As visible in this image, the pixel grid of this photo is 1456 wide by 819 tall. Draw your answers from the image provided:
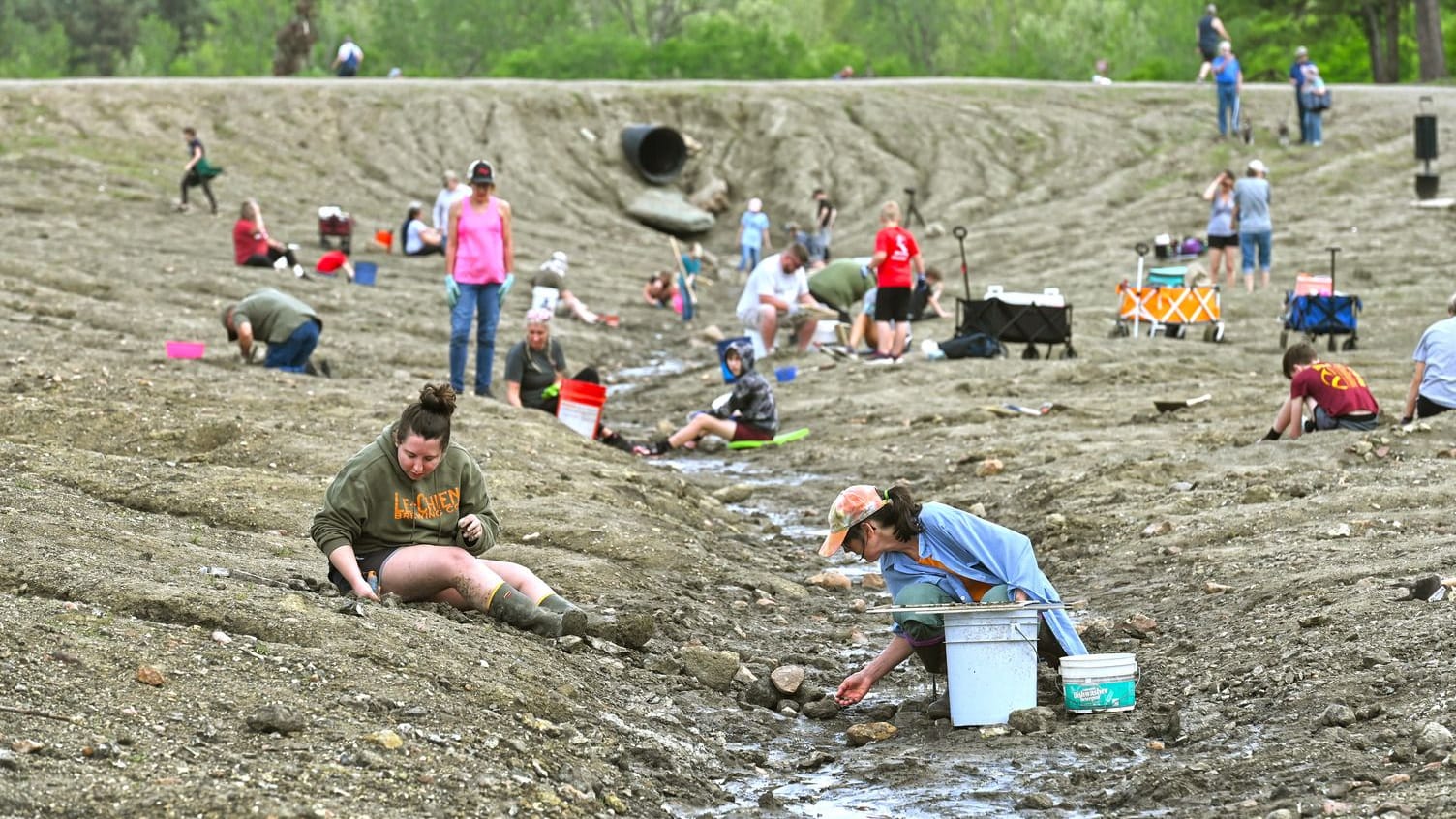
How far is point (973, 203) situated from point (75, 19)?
4564 centimetres

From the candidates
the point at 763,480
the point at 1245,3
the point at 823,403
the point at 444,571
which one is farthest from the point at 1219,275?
the point at 1245,3

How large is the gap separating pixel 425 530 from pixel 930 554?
2.10m

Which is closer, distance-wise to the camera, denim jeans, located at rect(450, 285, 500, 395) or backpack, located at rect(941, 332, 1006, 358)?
denim jeans, located at rect(450, 285, 500, 395)

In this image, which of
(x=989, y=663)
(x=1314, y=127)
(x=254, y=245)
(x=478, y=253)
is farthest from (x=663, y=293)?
(x=989, y=663)

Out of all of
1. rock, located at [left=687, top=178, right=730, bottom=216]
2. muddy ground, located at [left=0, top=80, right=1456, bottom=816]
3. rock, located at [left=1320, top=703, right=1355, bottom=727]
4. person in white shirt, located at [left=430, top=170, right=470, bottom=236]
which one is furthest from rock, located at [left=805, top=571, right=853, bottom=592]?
rock, located at [left=687, top=178, right=730, bottom=216]

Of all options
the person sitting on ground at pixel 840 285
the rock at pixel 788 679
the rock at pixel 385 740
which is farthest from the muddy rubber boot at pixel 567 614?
the person sitting on ground at pixel 840 285

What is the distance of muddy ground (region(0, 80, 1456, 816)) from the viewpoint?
6.16 metres

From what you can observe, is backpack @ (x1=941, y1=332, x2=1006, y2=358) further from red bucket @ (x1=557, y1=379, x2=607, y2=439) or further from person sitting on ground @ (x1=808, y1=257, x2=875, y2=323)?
red bucket @ (x1=557, y1=379, x2=607, y2=439)

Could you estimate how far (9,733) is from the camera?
5.55m

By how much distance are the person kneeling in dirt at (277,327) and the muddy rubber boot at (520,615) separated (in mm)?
7712

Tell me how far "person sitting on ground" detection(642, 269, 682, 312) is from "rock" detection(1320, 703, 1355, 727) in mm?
19232

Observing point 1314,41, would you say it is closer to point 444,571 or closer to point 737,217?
point 737,217

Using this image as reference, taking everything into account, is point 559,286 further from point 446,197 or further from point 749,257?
point 749,257

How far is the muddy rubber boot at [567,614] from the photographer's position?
798 centimetres
